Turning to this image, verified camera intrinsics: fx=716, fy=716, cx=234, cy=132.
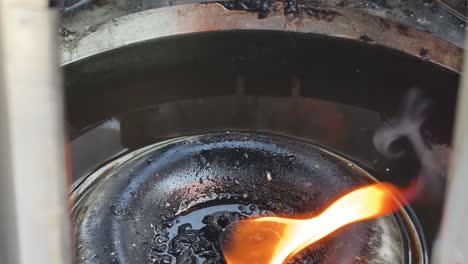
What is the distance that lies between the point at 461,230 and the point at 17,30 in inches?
21.4

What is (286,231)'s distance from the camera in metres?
3.14

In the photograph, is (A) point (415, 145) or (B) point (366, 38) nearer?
(A) point (415, 145)

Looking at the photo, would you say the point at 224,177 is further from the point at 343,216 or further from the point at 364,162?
the point at 364,162

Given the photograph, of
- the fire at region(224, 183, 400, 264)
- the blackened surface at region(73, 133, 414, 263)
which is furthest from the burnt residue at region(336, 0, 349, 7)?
the fire at region(224, 183, 400, 264)

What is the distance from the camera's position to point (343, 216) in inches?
127

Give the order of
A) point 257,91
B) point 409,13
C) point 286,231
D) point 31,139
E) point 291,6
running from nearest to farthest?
point 31,139
point 286,231
point 257,91
point 409,13
point 291,6

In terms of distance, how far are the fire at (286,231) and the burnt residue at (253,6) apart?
A: 2.14 m

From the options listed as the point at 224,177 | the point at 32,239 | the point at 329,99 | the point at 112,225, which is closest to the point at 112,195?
the point at 112,225

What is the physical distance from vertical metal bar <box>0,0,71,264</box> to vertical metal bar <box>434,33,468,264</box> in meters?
0.43

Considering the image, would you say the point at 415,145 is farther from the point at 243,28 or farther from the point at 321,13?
the point at 243,28

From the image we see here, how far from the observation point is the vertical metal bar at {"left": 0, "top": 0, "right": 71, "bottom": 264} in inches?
29.0

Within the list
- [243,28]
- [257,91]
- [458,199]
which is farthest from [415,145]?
[458,199]

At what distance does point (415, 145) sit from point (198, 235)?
1908mm

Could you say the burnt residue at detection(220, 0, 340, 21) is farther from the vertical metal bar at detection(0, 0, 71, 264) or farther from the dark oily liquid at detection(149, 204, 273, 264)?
the vertical metal bar at detection(0, 0, 71, 264)
